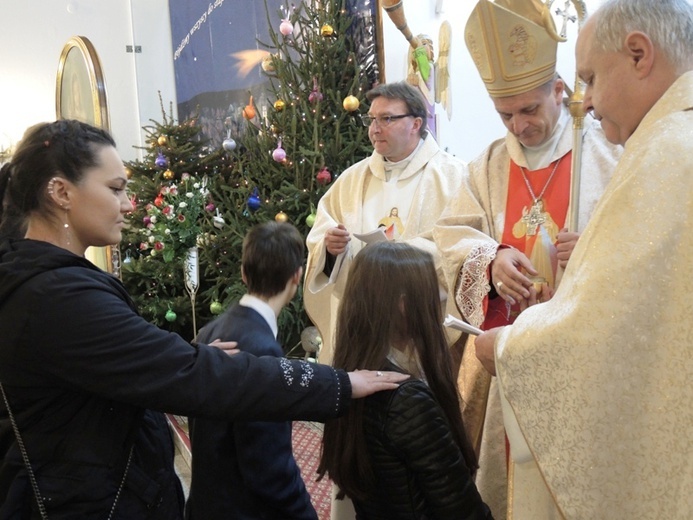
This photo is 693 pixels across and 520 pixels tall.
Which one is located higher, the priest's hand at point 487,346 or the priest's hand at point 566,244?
the priest's hand at point 566,244

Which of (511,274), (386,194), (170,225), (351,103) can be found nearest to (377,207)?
(386,194)

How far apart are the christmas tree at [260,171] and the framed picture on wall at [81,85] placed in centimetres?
110

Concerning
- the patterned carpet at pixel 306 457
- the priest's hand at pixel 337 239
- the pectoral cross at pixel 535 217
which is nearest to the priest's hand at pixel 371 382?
the pectoral cross at pixel 535 217

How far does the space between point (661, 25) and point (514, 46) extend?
92 cm

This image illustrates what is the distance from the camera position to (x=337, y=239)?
2.99m

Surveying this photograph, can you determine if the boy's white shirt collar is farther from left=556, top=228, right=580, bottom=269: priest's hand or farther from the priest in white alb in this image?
the priest in white alb

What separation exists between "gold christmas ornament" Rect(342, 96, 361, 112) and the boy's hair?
8.93ft

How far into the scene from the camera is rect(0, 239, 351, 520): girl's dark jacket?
1.28 meters

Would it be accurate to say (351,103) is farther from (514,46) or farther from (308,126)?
(514,46)

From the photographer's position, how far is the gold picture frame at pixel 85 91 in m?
4.46

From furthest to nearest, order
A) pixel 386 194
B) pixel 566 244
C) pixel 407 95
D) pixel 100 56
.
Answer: pixel 100 56 < pixel 386 194 < pixel 407 95 < pixel 566 244

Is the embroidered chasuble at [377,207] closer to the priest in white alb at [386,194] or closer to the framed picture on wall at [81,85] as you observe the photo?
the priest in white alb at [386,194]

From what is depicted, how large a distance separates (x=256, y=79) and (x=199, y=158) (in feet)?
3.47

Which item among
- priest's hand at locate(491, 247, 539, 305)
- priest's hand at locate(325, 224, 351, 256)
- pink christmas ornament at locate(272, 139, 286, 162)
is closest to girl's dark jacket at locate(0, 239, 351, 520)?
priest's hand at locate(491, 247, 539, 305)
